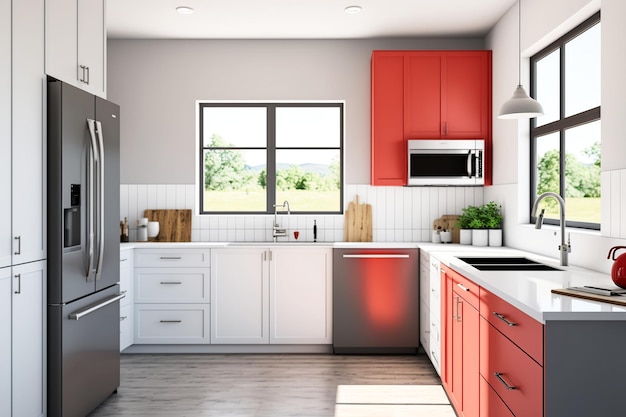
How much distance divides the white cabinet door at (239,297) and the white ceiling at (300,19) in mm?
1944

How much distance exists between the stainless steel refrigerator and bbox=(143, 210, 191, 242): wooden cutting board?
61.2 inches

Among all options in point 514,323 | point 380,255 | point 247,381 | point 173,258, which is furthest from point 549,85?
point 173,258

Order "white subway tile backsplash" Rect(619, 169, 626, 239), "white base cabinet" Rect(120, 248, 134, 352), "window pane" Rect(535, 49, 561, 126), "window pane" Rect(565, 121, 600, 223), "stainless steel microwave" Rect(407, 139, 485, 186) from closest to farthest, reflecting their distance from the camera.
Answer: "white subway tile backsplash" Rect(619, 169, 626, 239)
"window pane" Rect(565, 121, 600, 223)
"window pane" Rect(535, 49, 561, 126)
"white base cabinet" Rect(120, 248, 134, 352)
"stainless steel microwave" Rect(407, 139, 485, 186)

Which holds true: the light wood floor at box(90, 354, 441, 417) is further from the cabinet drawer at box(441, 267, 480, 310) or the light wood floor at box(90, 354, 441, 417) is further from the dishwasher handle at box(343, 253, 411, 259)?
the cabinet drawer at box(441, 267, 480, 310)

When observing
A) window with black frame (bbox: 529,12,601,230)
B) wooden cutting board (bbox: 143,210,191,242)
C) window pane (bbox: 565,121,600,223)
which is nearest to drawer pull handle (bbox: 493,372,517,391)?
window with black frame (bbox: 529,12,601,230)

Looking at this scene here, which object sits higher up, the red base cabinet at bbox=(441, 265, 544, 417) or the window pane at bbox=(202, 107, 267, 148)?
the window pane at bbox=(202, 107, 267, 148)

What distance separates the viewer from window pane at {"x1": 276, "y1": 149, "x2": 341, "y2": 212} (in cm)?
521

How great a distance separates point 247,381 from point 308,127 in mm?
2497

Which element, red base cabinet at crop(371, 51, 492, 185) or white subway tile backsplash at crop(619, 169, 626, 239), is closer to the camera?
white subway tile backsplash at crop(619, 169, 626, 239)

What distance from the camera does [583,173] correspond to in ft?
11.2

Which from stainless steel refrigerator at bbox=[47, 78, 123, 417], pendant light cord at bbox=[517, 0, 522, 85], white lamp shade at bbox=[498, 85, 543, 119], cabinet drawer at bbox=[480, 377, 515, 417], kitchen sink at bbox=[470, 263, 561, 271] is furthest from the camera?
pendant light cord at bbox=[517, 0, 522, 85]

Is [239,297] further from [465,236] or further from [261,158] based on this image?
[465,236]

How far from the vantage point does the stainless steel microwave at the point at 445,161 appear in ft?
15.2

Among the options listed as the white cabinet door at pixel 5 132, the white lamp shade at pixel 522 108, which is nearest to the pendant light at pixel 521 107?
the white lamp shade at pixel 522 108
